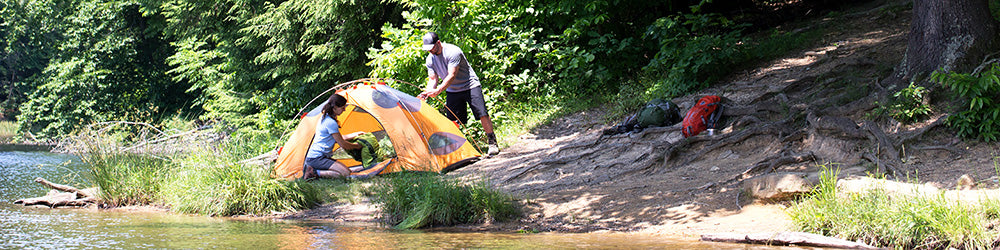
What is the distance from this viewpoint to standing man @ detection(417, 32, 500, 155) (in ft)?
29.2

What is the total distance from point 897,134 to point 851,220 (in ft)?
7.63

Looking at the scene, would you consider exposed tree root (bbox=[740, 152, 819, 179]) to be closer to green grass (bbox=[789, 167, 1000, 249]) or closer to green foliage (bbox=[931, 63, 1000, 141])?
green foliage (bbox=[931, 63, 1000, 141])

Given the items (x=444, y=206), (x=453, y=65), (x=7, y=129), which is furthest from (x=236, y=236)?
(x=7, y=129)

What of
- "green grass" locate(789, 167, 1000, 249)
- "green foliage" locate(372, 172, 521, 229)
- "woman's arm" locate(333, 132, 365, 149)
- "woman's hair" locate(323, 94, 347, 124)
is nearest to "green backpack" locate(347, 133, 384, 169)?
"woman's arm" locate(333, 132, 365, 149)

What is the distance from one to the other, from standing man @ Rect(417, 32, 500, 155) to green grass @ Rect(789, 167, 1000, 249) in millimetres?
4718

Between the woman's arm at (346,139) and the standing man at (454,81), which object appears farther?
the standing man at (454,81)

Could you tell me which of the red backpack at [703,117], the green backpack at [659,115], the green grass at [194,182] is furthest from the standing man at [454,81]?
the red backpack at [703,117]

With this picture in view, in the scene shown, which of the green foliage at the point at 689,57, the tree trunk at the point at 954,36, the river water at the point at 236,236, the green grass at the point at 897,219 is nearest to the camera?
the green grass at the point at 897,219

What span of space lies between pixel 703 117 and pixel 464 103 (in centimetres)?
292

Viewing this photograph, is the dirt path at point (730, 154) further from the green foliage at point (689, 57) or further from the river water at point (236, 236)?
the river water at point (236, 236)

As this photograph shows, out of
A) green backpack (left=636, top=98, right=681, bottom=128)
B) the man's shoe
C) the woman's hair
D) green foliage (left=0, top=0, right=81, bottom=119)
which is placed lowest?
the man's shoe

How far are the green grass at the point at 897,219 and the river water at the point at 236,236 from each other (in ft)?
1.55

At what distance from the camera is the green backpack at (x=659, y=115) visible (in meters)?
8.65

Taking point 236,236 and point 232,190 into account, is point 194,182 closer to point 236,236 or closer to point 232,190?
point 232,190
